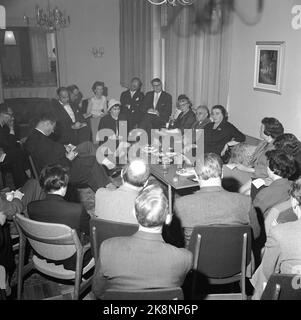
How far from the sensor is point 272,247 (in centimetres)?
219

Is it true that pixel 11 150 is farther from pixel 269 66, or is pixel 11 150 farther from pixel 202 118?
pixel 269 66

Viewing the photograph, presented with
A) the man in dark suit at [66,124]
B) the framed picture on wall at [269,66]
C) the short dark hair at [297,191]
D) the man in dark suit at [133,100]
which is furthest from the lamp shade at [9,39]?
the short dark hair at [297,191]

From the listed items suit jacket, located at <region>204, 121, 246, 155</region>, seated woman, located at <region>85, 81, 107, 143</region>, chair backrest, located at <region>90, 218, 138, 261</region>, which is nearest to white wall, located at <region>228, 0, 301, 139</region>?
suit jacket, located at <region>204, 121, 246, 155</region>

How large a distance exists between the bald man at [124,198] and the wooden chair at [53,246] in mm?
306

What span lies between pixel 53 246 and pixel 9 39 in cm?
1073

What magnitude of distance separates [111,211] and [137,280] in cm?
96

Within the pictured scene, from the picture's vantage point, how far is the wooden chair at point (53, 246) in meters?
2.38

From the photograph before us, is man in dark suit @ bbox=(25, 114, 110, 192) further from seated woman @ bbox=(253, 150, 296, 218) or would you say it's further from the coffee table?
seated woman @ bbox=(253, 150, 296, 218)

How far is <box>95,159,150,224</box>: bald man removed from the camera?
267 centimetres

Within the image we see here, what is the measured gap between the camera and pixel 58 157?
4.46 m

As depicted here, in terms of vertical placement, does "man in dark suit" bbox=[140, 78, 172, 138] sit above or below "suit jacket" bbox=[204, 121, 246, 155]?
above

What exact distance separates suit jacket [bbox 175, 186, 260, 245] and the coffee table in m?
1.20
